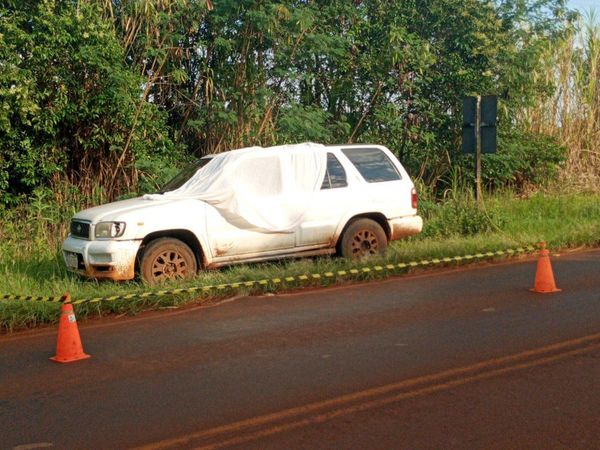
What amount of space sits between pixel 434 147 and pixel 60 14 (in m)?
9.61

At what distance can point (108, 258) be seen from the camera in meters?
9.83

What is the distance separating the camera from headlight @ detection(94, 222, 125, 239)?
32.3 ft

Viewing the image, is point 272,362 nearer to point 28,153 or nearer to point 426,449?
point 426,449

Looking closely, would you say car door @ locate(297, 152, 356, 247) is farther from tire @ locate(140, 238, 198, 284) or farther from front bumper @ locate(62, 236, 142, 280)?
front bumper @ locate(62, 236, 142, 280)

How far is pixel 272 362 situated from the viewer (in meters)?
6.54

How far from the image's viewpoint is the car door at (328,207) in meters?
11.3

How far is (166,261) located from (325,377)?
454 cm

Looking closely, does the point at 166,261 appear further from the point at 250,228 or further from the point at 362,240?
the point at 362,240

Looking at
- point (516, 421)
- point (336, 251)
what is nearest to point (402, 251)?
point (336, 251)

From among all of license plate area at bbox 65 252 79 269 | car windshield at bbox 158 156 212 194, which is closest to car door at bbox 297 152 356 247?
car windshield at bbox 158 156 212 194

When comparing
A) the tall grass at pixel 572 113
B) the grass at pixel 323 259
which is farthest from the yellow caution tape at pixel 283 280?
the tall grass at pixel 572 113

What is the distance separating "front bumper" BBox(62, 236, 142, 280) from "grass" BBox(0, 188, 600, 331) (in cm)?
14

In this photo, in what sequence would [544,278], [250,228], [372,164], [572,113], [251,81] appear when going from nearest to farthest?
[544,278], [250,228], [372,164], [251,81], [572,113]

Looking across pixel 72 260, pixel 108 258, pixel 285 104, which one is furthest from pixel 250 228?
pixel 285 104
